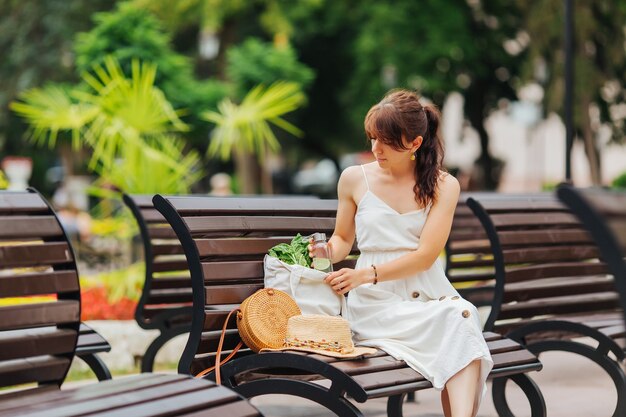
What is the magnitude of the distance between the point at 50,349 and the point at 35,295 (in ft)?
0.60

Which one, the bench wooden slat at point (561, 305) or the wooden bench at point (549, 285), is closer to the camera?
the wooden bench at point (549, 285)

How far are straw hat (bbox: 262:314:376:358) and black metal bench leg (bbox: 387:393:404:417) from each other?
112 centimetres

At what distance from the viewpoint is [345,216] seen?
204 inches

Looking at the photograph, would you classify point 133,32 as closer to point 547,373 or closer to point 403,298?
point 547,373

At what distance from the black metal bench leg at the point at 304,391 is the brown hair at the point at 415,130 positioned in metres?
1.11

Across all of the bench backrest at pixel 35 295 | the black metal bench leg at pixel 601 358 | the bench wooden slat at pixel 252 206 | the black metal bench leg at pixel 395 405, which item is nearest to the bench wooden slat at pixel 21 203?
the bench backrest at pixel 35 295

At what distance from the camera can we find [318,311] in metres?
4.80

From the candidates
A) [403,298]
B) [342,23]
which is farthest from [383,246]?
[342,23]

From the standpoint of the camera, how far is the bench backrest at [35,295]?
382cm

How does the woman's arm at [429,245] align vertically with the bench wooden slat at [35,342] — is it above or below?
above

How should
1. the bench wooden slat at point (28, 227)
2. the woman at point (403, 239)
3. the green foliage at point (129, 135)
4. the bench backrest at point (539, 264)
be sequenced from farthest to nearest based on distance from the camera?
1. the green foliage at point (129, 135)
2. the bench backrest at point (539, 264)
3. the woman at point (403, 239)
4. the bench wooden slat at point (28, 227)

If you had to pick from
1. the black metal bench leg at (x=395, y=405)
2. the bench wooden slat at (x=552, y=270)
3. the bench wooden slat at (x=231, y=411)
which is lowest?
the black metal bench leg at (x=395, y=405)

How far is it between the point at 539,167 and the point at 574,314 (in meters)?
49.4

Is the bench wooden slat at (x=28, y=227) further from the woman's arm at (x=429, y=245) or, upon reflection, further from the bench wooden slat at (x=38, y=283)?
the woman's arm at (x=429, y=245)
